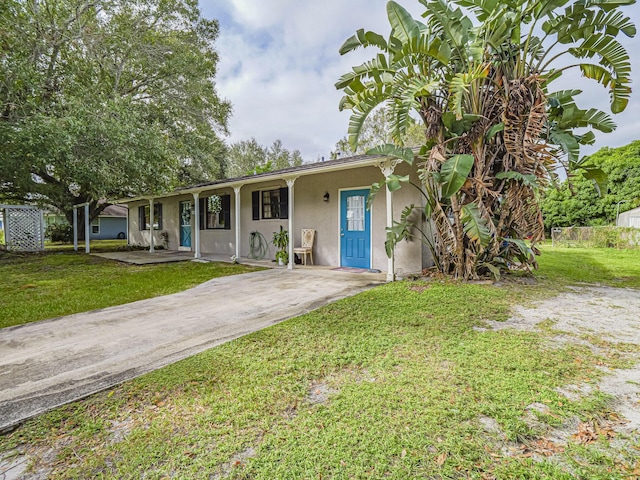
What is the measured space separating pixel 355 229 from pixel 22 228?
15804 millimetres

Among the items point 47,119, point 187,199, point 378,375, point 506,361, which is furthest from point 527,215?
point 187,199

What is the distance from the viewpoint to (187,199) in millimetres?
13211

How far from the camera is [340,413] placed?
2193 millimetres

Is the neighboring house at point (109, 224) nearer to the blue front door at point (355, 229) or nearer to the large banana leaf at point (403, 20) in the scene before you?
the blue front door at point (355, 229)

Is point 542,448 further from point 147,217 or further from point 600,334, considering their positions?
point 147,217

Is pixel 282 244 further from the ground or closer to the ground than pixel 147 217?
closer to the ground

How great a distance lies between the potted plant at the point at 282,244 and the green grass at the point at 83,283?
929mm

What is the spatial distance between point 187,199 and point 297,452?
12867 millimetres

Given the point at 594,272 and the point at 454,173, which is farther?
the point at 594,272

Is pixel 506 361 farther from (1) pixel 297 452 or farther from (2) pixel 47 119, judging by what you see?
(2) pixel 47 119

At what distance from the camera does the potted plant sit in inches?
359

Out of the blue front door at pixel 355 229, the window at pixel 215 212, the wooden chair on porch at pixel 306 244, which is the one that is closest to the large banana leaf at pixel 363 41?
the blue front door at pixel 355 229

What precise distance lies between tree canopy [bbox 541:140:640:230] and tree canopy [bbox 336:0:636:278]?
54.9 feet

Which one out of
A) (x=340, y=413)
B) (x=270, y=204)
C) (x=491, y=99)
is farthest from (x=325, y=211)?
(x=340, y=413)
